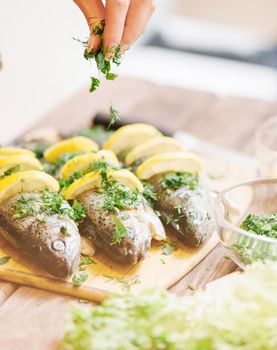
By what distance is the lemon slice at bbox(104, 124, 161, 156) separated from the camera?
89.1 inches

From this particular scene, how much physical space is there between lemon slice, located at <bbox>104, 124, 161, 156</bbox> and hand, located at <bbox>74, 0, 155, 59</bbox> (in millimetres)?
446

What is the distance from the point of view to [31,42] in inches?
154

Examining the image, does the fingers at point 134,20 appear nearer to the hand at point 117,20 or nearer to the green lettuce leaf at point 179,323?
the hand at point 117,20

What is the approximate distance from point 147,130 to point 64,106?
85 centimetres

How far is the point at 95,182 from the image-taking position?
6.30 ft

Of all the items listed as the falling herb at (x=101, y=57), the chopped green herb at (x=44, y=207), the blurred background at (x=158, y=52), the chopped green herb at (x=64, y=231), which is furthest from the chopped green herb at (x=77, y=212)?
the blurred background at (x=158, y=52)

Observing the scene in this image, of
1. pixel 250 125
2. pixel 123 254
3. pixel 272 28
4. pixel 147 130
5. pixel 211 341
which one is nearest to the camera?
pixel 211 341

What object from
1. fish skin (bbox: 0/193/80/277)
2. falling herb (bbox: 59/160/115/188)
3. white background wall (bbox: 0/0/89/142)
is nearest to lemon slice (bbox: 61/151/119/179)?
falling herb (bbox: 59/160/115/188)

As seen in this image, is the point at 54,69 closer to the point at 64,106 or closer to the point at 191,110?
the point at 64,106

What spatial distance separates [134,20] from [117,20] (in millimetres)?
77

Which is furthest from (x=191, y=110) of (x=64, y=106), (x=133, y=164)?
(x=133, y=164)

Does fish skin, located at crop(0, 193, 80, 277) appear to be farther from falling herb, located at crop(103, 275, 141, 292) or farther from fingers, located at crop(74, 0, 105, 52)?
fingers, located at crop(74, 0, 105, 52)

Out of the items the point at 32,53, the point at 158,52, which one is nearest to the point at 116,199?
the point at 32,53

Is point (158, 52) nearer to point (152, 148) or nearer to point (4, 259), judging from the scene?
point (152, 148)
